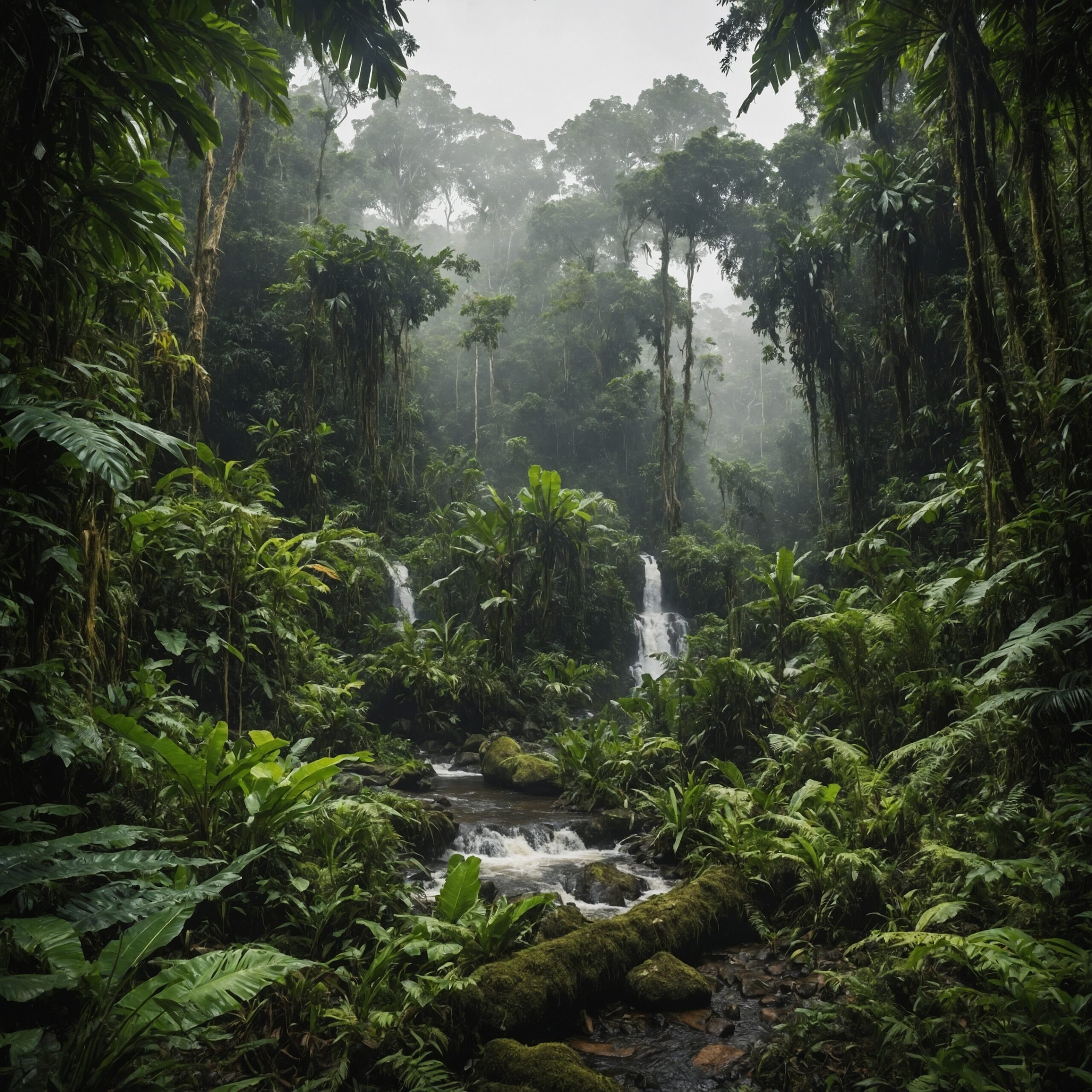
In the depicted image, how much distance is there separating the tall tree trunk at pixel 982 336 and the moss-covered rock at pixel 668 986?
413cm

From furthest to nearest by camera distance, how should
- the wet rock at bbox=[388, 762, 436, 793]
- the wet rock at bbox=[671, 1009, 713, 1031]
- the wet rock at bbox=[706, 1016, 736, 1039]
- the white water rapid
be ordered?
the wet rock at bbox=[388, 762, 436, 793] < the white water rapid < the wet rock at bbox=[671, 1009, 713, 1031] < the wet rock at bbox=[706, 1016, 736, 1039]

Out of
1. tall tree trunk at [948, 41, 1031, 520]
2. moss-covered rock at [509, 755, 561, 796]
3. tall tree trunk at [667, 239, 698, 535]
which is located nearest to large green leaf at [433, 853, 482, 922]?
tall tree trunk at [948, 41, 1031, 520]

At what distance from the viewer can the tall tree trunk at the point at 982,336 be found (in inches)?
221

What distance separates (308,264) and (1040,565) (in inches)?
627

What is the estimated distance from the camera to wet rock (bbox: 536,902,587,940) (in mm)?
4824

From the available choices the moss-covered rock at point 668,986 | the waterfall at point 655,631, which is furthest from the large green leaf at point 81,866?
the waterfall at point 655,631

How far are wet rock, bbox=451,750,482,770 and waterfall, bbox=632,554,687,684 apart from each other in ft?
28.4

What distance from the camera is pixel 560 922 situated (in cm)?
492

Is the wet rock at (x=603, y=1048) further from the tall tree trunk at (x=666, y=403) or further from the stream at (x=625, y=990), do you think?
the tall tree trunk at (x=666, y=403)

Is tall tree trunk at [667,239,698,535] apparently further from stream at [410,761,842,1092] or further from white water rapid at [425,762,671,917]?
stream at [410,761,842,1092]

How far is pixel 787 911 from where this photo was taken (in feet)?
17.7

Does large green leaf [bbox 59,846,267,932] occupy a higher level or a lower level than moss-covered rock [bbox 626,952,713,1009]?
higher

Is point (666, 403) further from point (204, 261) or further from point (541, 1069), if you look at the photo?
point (541, 1069)

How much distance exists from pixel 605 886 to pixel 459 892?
2.29 meters
